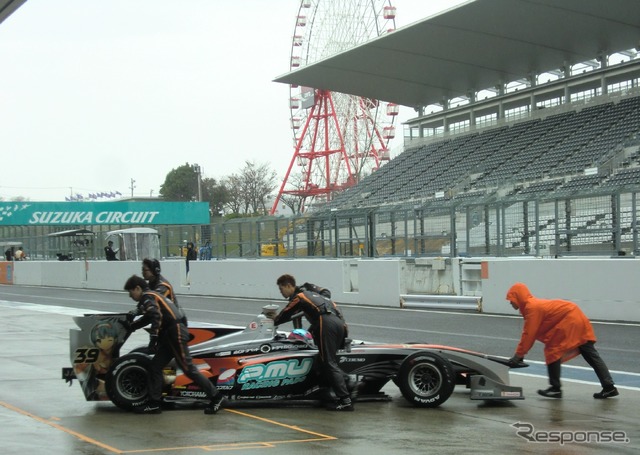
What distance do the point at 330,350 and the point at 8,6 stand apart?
4578mm

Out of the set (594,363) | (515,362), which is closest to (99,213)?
(594,363)

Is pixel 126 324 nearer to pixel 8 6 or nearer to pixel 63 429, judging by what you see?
pixel 63 429

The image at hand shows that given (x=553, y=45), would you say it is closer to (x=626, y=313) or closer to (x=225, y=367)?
(x=626, y=313)

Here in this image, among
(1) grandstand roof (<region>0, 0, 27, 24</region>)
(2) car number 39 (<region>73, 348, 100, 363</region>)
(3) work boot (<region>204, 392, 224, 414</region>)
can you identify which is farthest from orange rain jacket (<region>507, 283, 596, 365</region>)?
(1) grandstand roof (<region>0, 0, 27, 24</region>)

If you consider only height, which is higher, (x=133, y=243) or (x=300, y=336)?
(x=133, y=243)

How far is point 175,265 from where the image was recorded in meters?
35.3

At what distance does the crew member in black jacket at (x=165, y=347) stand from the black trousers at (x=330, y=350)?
110cm

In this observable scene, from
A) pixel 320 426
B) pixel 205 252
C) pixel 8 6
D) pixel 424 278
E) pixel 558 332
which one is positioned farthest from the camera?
pixel 205 252

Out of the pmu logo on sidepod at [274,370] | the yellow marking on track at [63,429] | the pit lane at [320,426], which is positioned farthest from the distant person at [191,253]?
the pmu logo on sidepod at [274,370]

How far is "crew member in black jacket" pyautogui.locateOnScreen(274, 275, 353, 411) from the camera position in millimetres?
9586

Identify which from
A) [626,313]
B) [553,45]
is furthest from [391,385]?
[553,45]

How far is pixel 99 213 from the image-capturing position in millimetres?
64250

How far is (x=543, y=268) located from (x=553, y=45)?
24.9m

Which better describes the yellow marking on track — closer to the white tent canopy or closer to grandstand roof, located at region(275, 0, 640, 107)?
grandstand roof, located at region(275, 0, 640, 107)
